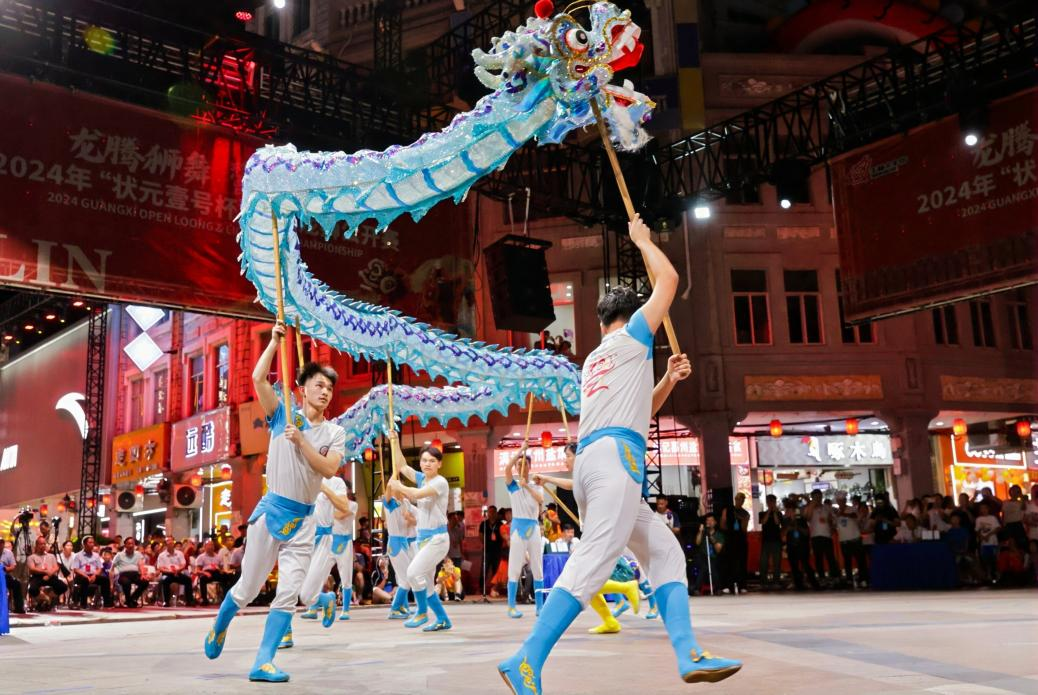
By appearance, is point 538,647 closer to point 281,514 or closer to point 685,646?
point 685,646

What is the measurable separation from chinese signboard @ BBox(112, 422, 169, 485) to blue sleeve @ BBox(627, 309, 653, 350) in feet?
91.0

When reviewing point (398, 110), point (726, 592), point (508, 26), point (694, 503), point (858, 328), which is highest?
point (508, 26)

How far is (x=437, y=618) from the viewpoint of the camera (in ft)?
32.2

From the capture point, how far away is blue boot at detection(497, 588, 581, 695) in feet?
13.3

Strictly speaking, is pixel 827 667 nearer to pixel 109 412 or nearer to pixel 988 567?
pixel 988 567

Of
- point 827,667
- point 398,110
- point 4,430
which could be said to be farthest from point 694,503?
point 4,430

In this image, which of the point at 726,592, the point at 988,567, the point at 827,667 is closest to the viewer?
the point at 827,667

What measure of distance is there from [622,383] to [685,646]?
4.11 ft

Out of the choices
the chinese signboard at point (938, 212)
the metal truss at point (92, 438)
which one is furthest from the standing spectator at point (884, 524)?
the metal truss at point (92, 438)

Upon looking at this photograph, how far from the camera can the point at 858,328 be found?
914 inches

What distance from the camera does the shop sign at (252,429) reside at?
25.4 m

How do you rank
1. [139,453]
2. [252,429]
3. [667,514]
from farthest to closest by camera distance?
1. [139,453]
2. [252,429]
3. [667,514]

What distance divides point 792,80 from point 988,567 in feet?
42.3

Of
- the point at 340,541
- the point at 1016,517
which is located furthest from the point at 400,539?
the point at 1016,517
